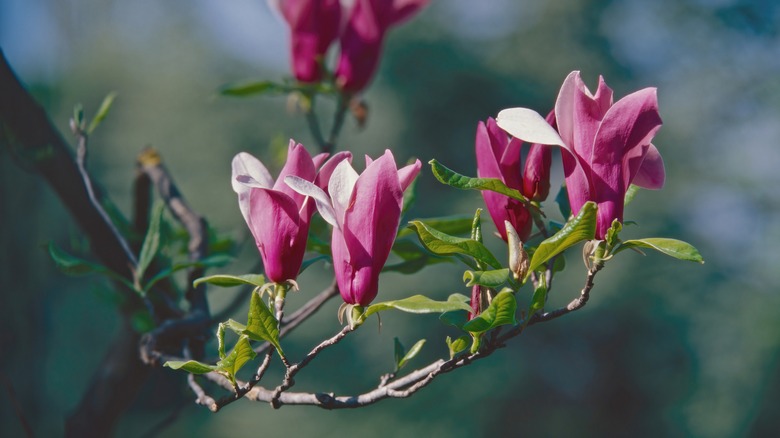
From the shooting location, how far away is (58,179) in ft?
2.15

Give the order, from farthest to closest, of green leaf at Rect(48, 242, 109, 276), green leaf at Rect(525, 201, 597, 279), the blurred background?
the blurred background → green leaf at Rect(48, 242, 109, 276) → green leaf at Rect(525, 201, 597, 279)

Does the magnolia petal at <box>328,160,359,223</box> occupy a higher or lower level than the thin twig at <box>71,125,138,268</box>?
higher

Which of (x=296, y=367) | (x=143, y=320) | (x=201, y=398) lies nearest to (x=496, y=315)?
(x=296, y=367)

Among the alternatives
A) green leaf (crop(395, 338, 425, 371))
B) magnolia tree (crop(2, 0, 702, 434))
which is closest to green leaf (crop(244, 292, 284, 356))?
magnolia tree (crop(2, 0, 702, 434))

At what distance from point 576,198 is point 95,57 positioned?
4824mm

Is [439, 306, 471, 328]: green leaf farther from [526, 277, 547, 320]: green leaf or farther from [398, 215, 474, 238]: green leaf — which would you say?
[398, 215, 474, 238]: green leaf

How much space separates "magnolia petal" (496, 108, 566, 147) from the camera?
43 cm

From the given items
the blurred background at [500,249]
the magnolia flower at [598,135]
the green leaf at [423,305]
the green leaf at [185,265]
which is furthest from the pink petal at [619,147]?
the blurred background at [500,249]

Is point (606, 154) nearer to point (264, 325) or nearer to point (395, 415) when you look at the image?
point (264, 325)

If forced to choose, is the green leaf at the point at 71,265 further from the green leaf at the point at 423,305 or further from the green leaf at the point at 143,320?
the green leaf at the point at 423,305

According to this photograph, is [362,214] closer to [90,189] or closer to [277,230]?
[277,230]

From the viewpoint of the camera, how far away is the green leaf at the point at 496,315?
43 centimetres

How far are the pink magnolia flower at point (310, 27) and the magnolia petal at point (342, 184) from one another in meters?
0.44

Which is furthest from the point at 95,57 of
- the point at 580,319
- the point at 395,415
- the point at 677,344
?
the point at 677,344
